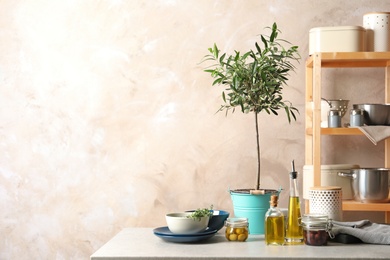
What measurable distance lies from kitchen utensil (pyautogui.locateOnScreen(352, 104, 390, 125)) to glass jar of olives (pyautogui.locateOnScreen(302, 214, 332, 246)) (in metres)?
0.62

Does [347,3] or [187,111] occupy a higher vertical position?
[347,3]

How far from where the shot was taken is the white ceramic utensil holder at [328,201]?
9.29 feet

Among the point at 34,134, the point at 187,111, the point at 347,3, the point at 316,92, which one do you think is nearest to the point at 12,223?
the point at 34,134

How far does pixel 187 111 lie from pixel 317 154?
0.74 m

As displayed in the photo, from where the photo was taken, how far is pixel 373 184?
2998 millimetres

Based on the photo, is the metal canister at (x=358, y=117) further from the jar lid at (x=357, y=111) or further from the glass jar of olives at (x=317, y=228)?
the glass jar of olives at (x=317, y=228)

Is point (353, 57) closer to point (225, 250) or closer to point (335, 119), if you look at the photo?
point (335, 119)

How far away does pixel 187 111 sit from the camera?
3.43 m

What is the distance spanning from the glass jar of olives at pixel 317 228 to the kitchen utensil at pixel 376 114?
62 centimetres

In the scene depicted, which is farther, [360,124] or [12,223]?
[12,223]

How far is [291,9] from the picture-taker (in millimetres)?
3406

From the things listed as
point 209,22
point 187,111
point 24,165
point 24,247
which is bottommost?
point 24,247

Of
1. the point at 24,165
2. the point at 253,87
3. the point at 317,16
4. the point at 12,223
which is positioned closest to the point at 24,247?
the point at 12,223

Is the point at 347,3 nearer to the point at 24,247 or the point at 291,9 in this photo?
the point at 291,9
